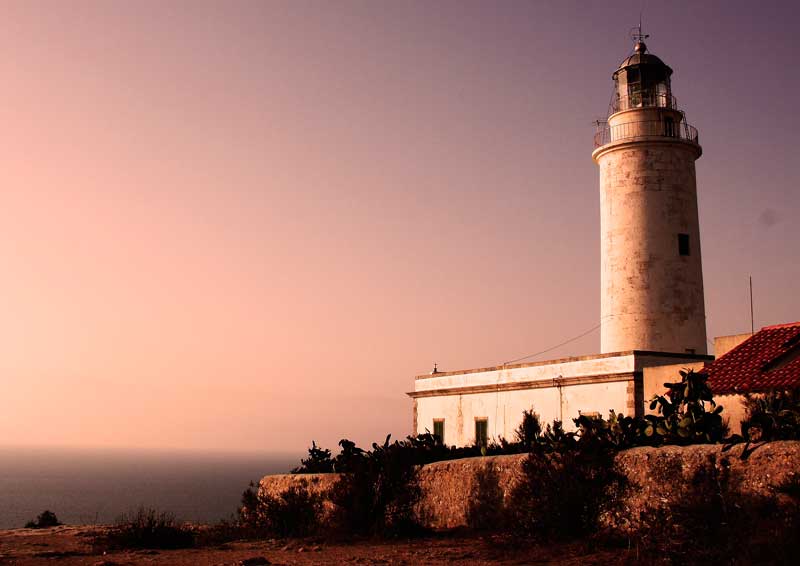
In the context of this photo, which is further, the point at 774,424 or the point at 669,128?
the point at 669,128

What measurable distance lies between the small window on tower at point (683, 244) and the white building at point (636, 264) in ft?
0.11

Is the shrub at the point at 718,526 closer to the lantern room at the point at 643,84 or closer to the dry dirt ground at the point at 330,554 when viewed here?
the dry dirt ground at the point at 330,554

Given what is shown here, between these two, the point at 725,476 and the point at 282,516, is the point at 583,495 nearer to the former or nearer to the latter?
the point at 725,476

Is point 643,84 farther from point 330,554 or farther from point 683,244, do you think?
point 330,554

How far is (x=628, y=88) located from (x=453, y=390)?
41.0 ft

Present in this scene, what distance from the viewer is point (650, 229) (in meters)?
27.1

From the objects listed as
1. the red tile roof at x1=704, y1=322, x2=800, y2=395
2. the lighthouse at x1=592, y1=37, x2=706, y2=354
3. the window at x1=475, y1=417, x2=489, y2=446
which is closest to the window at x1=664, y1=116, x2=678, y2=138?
the lighthouse at x1=592, y1=37, x2=706, y2=354

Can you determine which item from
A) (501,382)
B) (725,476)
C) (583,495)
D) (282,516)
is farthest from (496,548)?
(501,382)

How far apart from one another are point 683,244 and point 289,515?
17.8 meters

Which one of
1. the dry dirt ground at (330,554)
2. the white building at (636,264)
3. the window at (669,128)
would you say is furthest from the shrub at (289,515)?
the window at (669,128)

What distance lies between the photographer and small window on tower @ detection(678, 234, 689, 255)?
1067 inches

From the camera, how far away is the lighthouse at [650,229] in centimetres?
2664

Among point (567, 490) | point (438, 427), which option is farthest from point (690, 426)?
point (438, 427)

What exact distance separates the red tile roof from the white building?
6152mm
